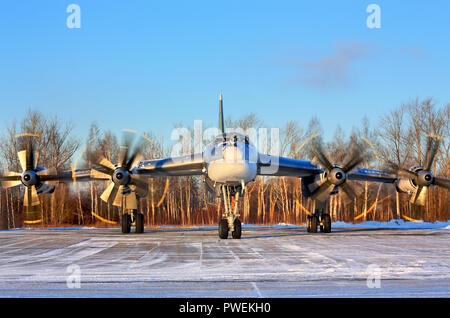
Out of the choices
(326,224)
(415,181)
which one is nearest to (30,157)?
(326,224)

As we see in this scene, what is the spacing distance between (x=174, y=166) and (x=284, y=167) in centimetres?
506

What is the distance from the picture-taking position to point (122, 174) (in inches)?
858

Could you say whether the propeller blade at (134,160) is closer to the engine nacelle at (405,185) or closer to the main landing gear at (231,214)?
the main landing gear at (231,214)

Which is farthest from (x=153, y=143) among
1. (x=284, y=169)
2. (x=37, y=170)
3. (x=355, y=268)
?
(x=355, y=268)

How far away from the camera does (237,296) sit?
662cm

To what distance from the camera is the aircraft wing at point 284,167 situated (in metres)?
19.9

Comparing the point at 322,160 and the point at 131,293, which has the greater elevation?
the point at 322,160

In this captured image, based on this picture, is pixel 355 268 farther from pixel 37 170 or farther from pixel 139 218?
pixel 37 170

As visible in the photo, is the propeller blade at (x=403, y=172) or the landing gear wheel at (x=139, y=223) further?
the landing gear wheel at (x=139, y=223)

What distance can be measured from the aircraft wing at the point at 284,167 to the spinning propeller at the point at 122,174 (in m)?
5.77

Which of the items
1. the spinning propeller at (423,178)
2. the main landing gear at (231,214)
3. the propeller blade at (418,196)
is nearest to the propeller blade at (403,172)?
the spinning propeller at (423,178)
